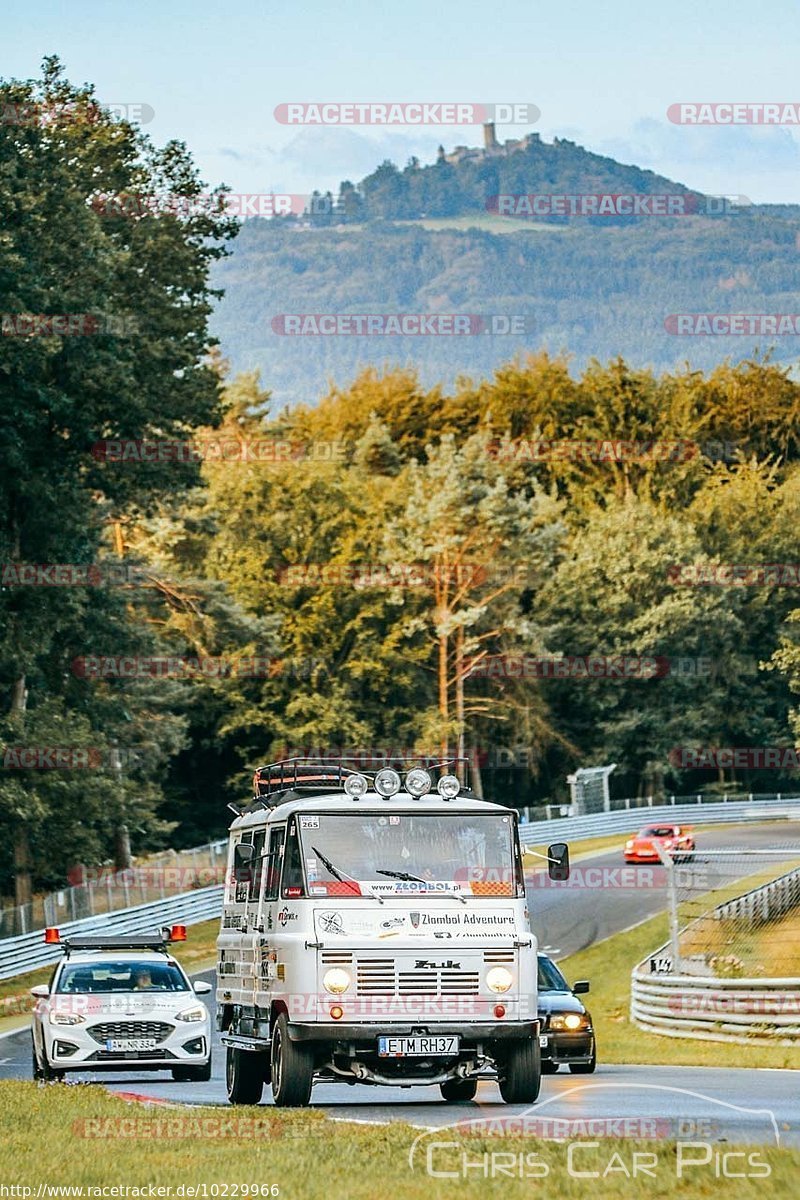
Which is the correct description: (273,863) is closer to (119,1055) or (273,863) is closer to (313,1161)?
(119,1055)

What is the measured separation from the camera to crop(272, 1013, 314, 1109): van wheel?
56.7 ft

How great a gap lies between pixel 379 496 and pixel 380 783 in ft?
265

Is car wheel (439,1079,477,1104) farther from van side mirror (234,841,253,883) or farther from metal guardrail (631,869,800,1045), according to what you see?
metal guardrail (631,869,800,1045)

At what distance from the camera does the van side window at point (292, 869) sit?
58.0ft

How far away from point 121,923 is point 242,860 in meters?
33.5

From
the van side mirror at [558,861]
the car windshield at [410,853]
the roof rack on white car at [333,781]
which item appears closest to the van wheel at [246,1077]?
the roof rack on white car at [333,781]

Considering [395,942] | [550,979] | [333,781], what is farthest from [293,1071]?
[550,979]

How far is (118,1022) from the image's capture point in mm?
22703

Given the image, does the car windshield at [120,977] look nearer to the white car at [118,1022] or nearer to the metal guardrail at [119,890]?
the white car at [118,1022]

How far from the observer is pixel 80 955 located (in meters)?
24.5

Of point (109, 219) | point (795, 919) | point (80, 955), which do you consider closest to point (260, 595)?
point (109, 219)

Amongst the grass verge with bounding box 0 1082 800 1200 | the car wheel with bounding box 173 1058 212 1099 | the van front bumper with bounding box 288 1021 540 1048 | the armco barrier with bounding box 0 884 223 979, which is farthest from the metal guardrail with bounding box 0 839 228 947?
the grass verge with bounding box 0 1082 800 1200

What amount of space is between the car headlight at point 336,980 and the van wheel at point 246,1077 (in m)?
2.14

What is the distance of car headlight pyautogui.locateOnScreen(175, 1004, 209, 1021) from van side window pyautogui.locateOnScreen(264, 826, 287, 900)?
16.7 feet
